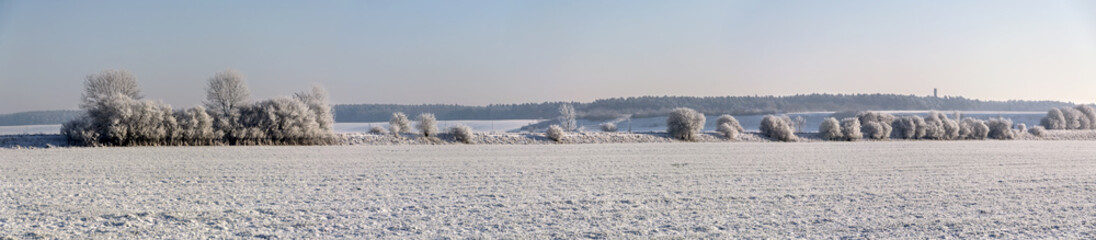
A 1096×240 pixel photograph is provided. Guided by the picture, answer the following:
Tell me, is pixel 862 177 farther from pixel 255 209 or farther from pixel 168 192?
pixel 168 192

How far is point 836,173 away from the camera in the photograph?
1705 centimetres

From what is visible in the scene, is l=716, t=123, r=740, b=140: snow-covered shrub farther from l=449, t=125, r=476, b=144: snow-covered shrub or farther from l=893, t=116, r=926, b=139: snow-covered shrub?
l=449, t=125, r=476, b=144: snow-covered shrub

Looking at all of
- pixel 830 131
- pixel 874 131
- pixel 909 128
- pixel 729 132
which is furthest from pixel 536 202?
pixel 909 128

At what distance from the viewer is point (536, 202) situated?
11.1 m

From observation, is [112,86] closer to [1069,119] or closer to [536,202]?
[536,202]

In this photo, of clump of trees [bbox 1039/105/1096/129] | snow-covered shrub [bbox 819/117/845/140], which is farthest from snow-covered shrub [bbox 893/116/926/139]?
clump of trees [bbox 1039/105/1096/129]

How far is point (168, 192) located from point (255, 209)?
3.08 m

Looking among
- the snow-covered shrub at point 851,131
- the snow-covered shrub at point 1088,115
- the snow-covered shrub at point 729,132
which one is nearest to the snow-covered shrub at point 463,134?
the snow-covered shrub at point 729,132

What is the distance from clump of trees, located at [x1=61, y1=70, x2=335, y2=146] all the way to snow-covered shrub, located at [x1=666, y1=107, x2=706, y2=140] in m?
18.3

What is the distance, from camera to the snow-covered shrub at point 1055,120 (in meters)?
64.2

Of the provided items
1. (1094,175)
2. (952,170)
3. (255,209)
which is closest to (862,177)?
(952,170)

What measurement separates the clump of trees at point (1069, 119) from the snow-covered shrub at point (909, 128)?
22387 mm

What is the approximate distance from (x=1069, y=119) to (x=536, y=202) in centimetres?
6976

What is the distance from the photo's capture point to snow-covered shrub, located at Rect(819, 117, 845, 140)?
1807 inches
